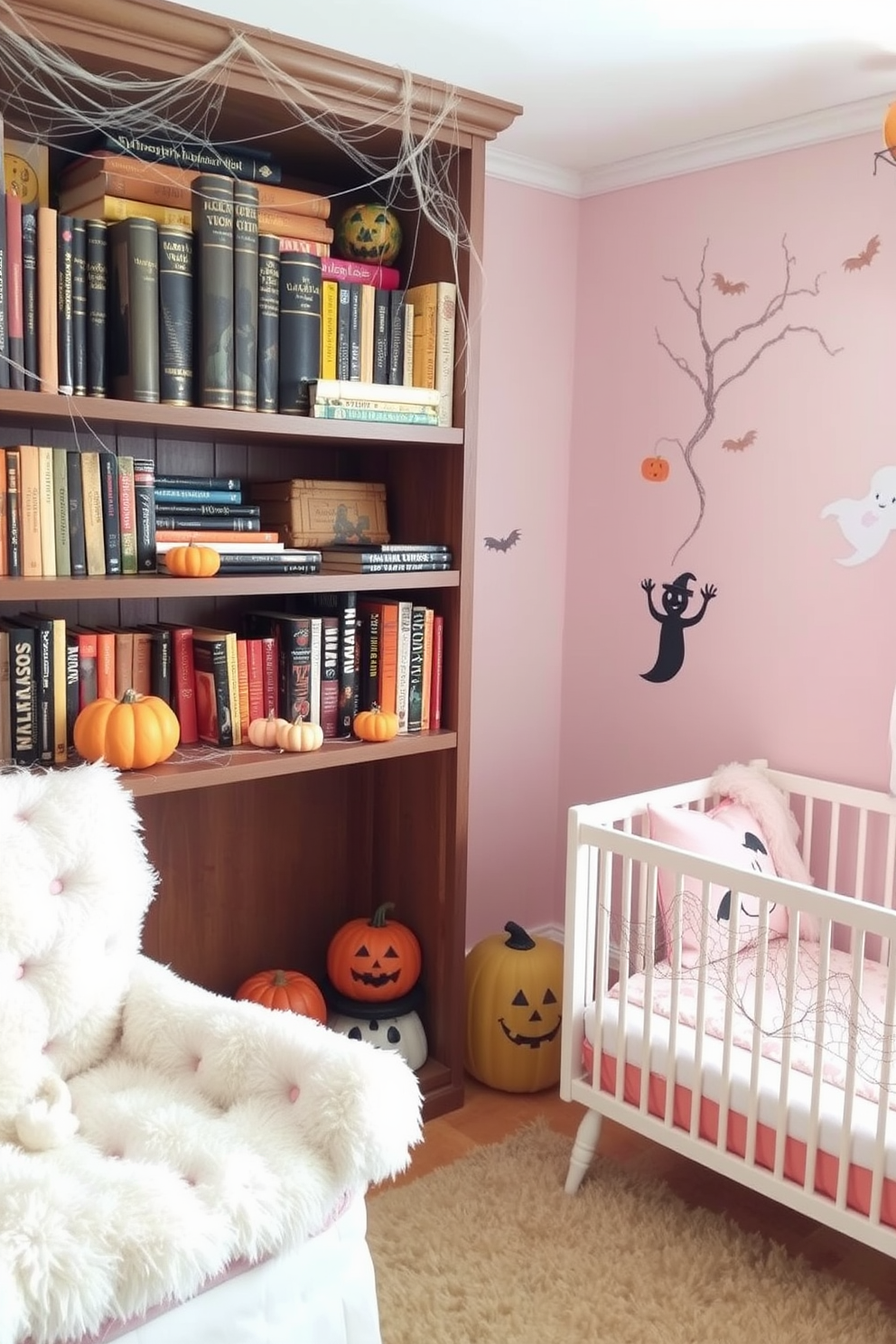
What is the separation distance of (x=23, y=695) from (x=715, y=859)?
53.4 inches

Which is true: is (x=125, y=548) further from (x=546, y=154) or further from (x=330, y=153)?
(x=546, y=154)

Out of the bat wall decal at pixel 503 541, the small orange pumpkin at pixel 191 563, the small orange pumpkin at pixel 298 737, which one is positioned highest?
the bat wall decal at pixel 503 541

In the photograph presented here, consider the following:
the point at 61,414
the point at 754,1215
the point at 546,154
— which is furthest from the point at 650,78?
the point at 754,1215

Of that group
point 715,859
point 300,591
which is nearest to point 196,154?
point 300,591

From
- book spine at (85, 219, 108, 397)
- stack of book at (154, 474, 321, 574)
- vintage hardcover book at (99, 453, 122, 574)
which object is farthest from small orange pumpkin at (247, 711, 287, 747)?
book spine at (85, 219, 108, 397)

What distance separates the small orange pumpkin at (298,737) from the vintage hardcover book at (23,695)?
45 centimetres

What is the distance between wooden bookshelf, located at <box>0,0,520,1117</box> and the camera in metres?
1.94

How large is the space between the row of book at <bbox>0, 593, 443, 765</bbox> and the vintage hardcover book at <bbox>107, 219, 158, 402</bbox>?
1.45 ft

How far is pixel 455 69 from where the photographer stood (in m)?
2.42

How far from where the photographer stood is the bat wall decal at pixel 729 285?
2742mm

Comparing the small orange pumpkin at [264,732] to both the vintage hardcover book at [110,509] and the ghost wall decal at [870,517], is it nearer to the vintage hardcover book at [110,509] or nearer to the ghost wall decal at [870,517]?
the vintage hardcover book at [110,509]

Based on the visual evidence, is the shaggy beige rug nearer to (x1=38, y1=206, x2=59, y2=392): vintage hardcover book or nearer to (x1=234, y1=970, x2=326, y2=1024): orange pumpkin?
(x1=234, y1=970, x2=326, y2=1024): orange pumpkin

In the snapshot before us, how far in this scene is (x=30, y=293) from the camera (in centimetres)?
189

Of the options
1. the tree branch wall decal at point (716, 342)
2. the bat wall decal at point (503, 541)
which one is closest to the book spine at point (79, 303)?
the bat wall decal at point (503, 541)
